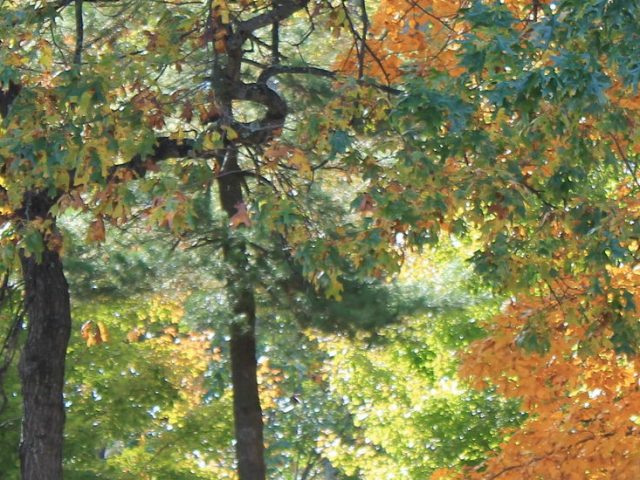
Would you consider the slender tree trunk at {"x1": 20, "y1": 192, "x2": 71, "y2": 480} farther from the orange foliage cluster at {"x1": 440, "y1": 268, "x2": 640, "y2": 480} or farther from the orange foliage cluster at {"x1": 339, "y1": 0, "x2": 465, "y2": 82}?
the orange foliage cluster at {"x1": 440, "y1": 268, "x2": 640, "y2": 480}

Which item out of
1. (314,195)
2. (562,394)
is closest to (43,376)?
(314,195)

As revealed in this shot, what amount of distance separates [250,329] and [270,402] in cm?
1202

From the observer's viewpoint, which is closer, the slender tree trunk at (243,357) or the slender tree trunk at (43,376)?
the slender tree trunk at (43,376)

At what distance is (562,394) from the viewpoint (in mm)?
12750

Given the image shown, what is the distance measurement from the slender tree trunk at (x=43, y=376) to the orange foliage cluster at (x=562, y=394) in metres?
3.53

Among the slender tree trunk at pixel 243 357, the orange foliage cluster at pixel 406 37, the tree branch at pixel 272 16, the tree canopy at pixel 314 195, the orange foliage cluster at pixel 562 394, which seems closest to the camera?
the tree canopy at pixel 314 195

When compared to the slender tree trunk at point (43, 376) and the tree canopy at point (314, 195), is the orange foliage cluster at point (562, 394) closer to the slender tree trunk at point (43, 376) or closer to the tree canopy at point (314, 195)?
the tree canopy at point (314, 195)

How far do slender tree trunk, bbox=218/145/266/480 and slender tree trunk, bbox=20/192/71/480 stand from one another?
10.5ft

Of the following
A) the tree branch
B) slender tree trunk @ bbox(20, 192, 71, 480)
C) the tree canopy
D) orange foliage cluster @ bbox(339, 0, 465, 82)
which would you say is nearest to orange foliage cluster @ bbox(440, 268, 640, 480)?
the tree canopy

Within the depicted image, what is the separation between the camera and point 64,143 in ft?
26.4

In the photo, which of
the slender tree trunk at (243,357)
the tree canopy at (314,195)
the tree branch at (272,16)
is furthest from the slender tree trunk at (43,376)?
the slender tree trunk at (243,357)

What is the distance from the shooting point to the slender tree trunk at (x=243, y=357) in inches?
506

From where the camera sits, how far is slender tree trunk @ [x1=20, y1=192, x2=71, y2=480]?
368 inches

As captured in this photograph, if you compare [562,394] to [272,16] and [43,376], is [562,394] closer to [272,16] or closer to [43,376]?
[272,16]
